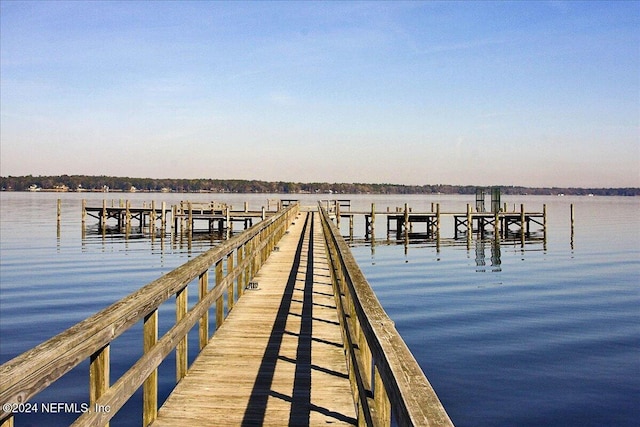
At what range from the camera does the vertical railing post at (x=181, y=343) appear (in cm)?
544

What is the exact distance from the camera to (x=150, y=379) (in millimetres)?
4547

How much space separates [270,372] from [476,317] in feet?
40.4

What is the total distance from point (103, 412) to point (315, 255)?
48.7 feet

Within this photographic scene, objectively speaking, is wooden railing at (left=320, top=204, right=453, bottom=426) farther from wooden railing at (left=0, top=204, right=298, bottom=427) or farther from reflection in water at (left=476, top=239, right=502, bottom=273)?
reflection in water at (left=476, top=239, right=502, bottom=273)

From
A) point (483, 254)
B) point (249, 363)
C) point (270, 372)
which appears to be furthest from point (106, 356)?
point (483, 254)

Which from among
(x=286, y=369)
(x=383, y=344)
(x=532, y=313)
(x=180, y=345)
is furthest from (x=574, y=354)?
(x=383, y=344)

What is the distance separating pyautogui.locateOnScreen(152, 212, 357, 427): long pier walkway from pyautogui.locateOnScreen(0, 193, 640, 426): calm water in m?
2.85

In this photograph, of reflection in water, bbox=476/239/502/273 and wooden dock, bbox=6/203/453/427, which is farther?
reflection in water, bbox=476/239/502/273

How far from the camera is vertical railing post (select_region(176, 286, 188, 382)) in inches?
214

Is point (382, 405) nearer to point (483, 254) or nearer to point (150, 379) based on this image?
point (150, 379)

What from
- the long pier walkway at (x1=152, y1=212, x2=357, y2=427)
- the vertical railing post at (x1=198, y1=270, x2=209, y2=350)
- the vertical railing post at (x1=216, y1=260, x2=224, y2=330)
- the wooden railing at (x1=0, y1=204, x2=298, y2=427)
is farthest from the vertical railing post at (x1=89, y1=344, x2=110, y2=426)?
the vertical railing post at (x1=216, y1=260, x2=224, y2=330)

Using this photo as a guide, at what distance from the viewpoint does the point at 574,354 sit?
13461 mm

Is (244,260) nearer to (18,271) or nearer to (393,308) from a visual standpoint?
(393,308)

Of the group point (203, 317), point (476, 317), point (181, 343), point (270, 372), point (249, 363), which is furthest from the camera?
point (476, 317)
